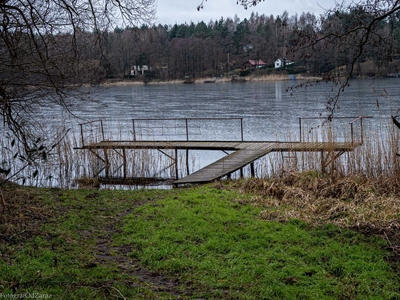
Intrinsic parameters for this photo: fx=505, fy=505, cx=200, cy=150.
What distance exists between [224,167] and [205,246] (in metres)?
7.07

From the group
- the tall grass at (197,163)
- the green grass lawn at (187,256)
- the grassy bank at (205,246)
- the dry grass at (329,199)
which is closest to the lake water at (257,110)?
the tall grass at (197,163)

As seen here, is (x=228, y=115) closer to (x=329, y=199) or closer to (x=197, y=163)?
(x=197, y=163)

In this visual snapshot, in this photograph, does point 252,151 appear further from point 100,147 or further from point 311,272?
point 311,272

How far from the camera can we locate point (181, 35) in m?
102

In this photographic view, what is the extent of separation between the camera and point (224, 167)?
545 inches

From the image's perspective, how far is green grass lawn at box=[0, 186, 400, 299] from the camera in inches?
209

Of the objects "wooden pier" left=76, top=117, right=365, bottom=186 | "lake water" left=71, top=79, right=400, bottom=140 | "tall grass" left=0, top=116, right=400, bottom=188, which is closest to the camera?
"tall grass" left=0, top=116, right=400, bottom=188

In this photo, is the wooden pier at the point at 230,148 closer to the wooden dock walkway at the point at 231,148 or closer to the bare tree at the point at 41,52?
the wooden dock walkway at the point at 231,148

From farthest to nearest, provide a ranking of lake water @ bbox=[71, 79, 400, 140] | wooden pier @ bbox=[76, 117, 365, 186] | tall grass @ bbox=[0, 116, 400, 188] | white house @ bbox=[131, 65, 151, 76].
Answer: white house @ bbox=[131, 65, 151, 76]
lake water @ bbox=[71, 79, 400, 140]
wooden pier @ bbox=[76, 117, 365, 186]
tall grass @ bbox=[0, 116, 400, 188]

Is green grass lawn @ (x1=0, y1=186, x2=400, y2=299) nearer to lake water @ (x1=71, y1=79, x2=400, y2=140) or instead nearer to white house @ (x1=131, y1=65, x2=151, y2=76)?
lake water @ (x1=71, y1=79, x2=400, y2=140)

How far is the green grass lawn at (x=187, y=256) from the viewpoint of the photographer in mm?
5305

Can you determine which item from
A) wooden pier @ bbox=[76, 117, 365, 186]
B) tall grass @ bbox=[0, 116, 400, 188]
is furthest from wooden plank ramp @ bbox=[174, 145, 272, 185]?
tall grass @ bbox=[0, 116, 400, 188]

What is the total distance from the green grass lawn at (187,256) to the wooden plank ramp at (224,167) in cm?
355

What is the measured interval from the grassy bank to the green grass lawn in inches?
0.6
